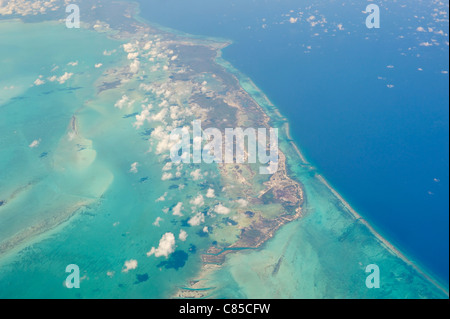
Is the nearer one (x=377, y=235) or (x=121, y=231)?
(x=377, y=235)

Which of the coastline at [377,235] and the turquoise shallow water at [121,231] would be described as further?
the turquoise shallow water at [121,231]

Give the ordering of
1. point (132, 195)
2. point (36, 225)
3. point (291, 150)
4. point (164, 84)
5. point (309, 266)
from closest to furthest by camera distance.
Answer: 1. point (309, 266)
2. point (36, 225)
3. point (132, 195)
4. point (291, 150)
5. point (164, 84)

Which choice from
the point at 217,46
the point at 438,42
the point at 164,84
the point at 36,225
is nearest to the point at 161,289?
the point at 36,225

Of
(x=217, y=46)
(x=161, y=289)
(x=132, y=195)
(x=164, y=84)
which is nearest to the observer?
(x=161, y=289)

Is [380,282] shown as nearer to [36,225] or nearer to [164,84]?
[36,225]

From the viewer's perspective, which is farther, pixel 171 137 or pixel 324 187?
pixel 171 137

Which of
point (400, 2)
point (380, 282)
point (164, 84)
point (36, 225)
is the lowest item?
point (380, 282)

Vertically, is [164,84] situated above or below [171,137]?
above

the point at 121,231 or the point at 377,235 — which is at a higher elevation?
the point at 121,231
